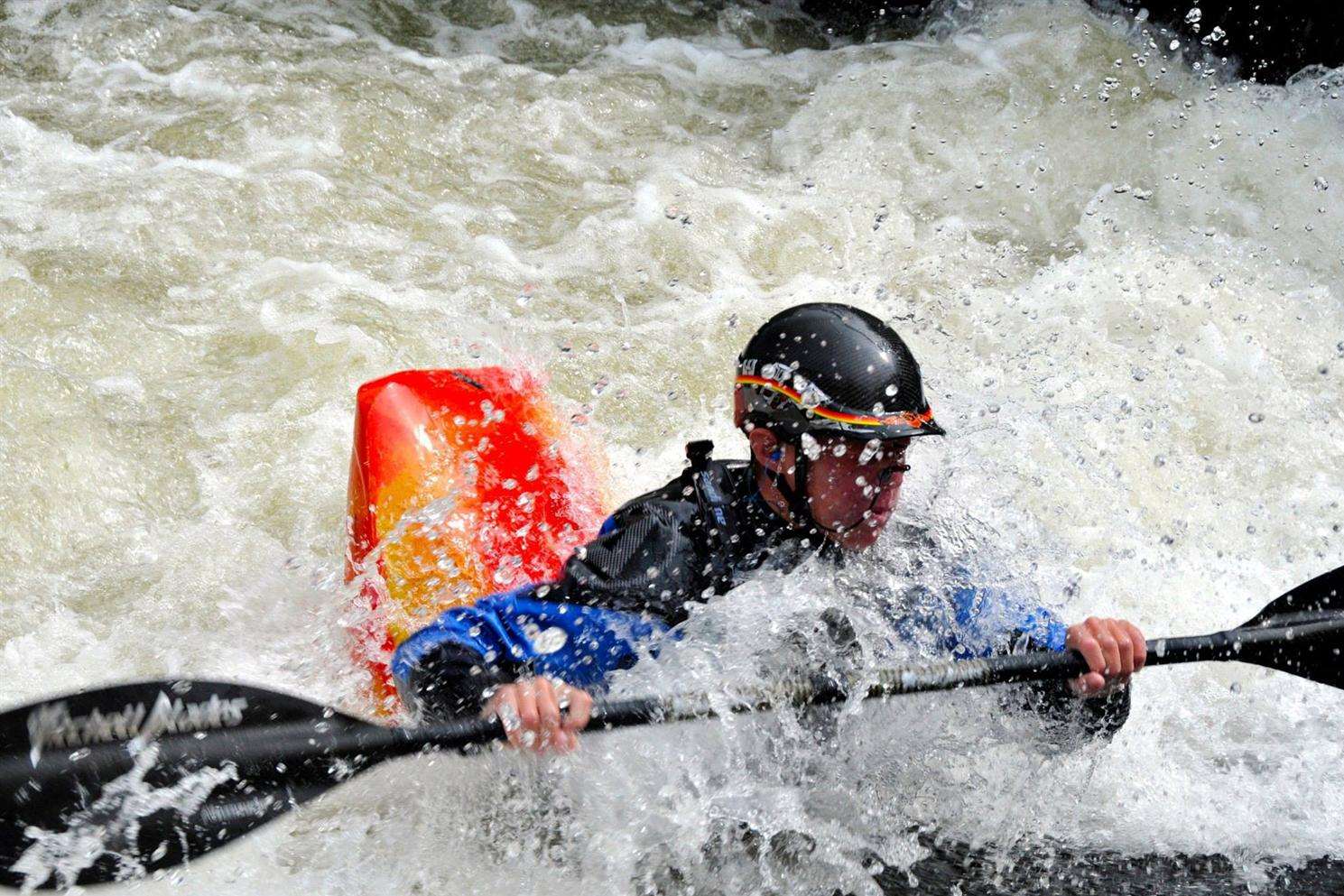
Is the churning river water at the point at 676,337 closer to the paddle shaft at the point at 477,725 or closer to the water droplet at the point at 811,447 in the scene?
the paddle shaft at the point at 477,725

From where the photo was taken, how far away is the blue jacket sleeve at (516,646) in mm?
2262

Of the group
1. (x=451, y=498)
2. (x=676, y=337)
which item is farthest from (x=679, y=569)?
(x=676, y=337)

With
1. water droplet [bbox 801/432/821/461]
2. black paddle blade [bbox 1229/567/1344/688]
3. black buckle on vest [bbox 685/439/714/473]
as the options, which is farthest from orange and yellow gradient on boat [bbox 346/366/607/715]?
black paddle blade [bbox 1229/567/1344/688]

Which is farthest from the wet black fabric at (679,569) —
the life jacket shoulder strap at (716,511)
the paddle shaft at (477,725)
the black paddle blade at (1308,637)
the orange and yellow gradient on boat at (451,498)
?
the orange and yellow gradient on boat at (451,498)

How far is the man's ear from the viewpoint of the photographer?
7.67 feet

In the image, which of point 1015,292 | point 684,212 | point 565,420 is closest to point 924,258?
point 1015,292

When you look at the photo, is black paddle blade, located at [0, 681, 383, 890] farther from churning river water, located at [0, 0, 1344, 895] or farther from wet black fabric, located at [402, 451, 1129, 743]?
churning river water, located at [0, 0, 1344, 895]

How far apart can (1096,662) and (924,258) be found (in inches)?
127

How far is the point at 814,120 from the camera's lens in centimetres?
632

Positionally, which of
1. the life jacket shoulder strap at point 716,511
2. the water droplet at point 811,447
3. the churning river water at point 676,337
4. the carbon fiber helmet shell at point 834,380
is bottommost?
the churning river water at point 676,337

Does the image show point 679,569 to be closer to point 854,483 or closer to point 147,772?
point 854,483

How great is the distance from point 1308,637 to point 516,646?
5.14ft

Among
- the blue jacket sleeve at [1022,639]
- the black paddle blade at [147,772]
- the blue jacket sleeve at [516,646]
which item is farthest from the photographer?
the blue jacket sleeve at [1022,639]

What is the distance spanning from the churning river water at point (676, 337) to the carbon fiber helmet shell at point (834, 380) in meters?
0.33
